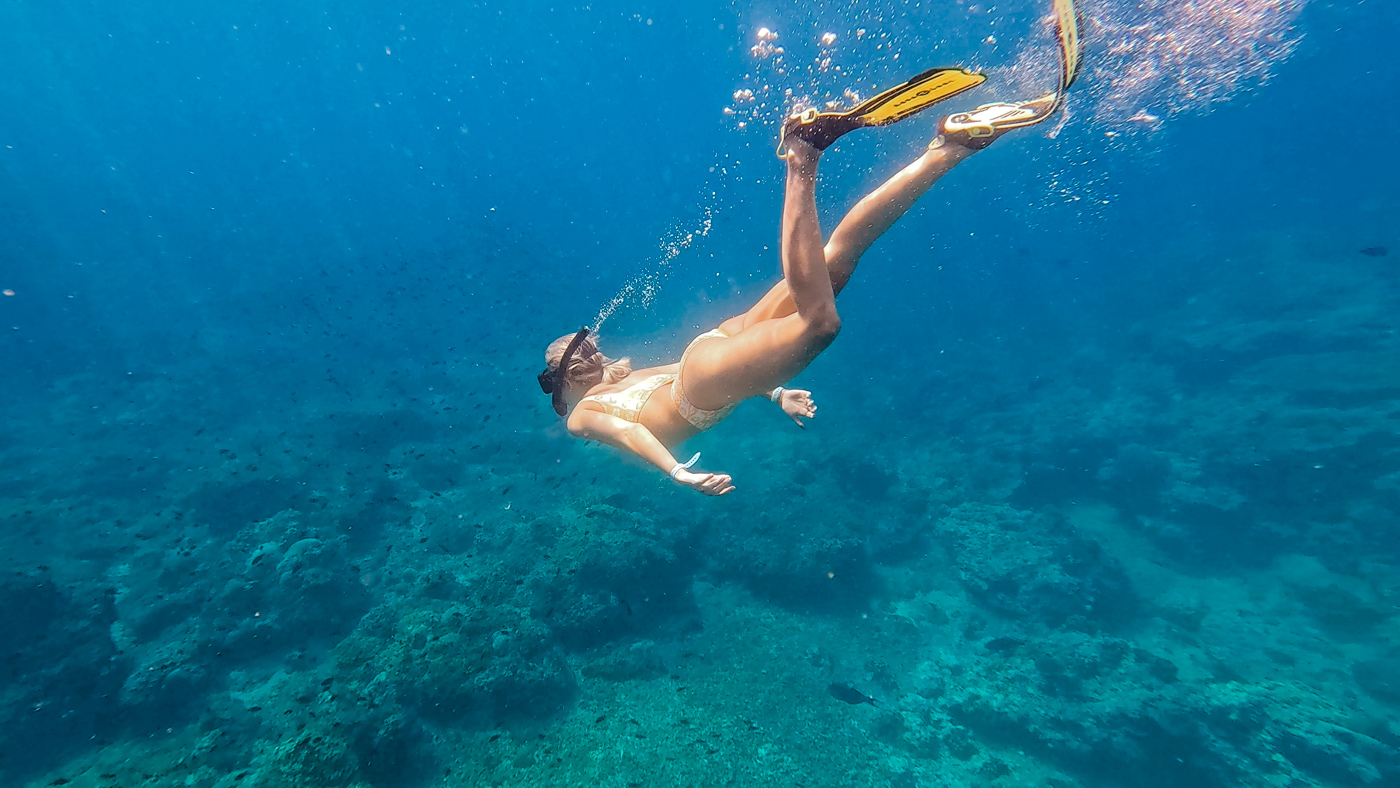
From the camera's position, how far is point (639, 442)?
428cm

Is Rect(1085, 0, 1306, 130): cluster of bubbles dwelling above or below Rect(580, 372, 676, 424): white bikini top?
above

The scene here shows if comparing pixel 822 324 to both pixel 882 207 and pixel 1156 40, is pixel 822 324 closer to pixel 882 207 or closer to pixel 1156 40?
pixel 882 207

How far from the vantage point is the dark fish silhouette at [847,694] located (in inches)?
399

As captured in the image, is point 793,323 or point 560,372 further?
point 560,372

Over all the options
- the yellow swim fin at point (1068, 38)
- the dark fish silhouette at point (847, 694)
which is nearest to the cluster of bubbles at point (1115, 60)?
the yellow swim fin at point (1068, 38)

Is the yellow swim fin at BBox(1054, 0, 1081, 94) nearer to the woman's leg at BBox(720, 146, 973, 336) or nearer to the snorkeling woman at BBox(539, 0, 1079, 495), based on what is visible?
the snorkeling woman at BBox(539, 0, 1079, 495)

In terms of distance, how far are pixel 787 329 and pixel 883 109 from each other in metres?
1.64

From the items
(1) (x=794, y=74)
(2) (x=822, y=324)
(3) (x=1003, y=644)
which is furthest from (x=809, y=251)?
(1) (x=794, y=74)

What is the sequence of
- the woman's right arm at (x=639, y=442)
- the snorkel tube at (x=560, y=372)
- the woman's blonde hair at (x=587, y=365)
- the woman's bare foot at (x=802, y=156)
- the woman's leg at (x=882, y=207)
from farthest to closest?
1. the woman's blonde hair at (x=587, y=365)
2. the snorkel tube at (x=560, y=372)
3. the woman's right arm at (x=639, y=442)
4. the woman's leg at (x=882, y=207)
5. the woman's bare foot at (x=802, y=156)

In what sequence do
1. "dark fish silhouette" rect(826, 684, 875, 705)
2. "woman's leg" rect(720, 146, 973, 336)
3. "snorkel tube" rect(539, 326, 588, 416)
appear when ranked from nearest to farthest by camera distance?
"woman's leg" rect(720, 146, 973, 336)
"snorkel tube" rect(539, 326, 588, 416)
"dark fish silhouette" rect(826, 684, 875, 705)

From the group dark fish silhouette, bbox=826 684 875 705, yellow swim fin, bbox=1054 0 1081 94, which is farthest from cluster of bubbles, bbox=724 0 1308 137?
dark fish silhouette, bbox=826 684 875 705

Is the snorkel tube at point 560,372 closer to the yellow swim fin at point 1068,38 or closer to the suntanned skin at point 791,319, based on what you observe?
the suntanned skin at point 791,319

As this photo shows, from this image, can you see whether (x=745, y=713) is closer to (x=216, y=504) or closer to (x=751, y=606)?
(x=751, y=606)

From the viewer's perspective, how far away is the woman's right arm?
3.68 metres
